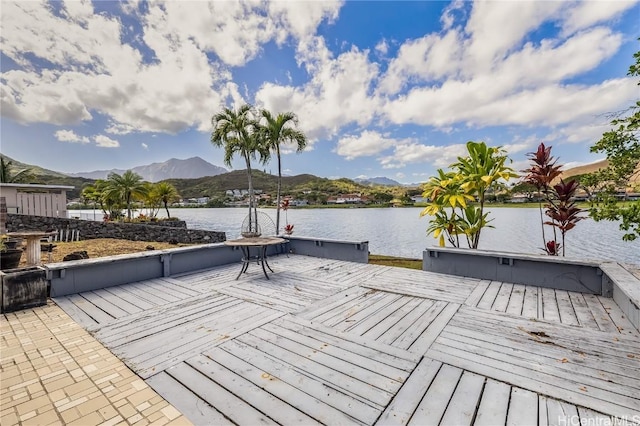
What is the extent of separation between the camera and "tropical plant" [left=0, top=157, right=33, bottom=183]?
19.2 m

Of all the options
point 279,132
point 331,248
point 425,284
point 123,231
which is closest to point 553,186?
point 425,284

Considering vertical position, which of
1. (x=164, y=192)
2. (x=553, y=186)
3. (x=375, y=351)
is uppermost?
(x=164, y=192)

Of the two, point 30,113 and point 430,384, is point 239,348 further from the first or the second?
point 30,113

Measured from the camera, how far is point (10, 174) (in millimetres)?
20281

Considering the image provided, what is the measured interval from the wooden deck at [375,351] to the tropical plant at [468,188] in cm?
181

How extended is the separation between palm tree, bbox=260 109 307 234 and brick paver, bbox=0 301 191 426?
7224 mm

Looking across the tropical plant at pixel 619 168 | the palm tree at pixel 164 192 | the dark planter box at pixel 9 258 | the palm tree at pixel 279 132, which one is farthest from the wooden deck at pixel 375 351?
the palm tree at pixel 164 192

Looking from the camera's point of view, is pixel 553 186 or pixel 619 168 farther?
pixel 553 186

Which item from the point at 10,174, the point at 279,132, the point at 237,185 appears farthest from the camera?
the point at 237,185

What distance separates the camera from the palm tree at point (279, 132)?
969 cm

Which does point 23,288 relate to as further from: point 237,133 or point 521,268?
point 237,133

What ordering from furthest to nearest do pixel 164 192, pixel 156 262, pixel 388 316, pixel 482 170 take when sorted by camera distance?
pixel 164 192 → pixel 482 170 → pixel 156 262 → pixel 388 316

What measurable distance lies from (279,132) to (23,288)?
7815mm

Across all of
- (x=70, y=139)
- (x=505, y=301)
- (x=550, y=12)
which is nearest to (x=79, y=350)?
(x=505, y=301)
